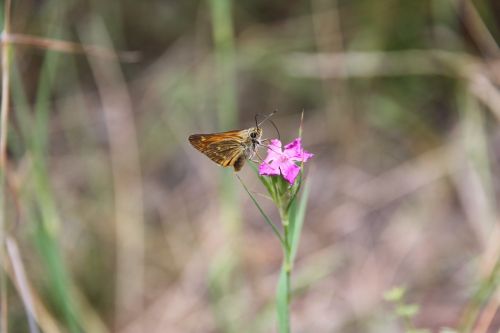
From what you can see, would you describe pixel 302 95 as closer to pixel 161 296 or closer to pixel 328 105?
pixel 328 105

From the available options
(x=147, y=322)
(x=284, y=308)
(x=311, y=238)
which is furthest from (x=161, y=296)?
(x=284, y=308)

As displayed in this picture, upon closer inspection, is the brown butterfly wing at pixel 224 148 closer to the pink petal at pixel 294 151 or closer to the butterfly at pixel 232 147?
the butterfly at pixel 232 147

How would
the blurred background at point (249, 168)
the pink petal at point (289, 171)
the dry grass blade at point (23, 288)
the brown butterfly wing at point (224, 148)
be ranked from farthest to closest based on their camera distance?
the blurred background at point (249, 168), the dry grass blade at point (23, 288), the brown butterfly wing at point (224, 148), the pink petal at point (289, 171)

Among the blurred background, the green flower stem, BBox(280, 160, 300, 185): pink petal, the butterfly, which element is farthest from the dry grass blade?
BBox(280, 160, 300, 185): pink petal

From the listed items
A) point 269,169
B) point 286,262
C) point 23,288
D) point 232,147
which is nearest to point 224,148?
point 232,147

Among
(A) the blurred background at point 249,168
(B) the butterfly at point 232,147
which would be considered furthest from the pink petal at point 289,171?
(A) the blurred background at point 249,168

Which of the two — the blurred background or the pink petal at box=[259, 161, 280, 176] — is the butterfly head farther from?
the blurred background

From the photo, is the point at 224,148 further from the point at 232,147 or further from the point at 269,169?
the point at 269,169
